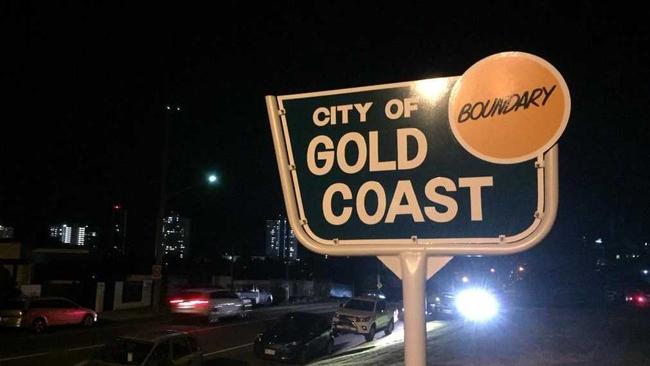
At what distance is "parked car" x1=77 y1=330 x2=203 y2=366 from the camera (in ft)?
41.8

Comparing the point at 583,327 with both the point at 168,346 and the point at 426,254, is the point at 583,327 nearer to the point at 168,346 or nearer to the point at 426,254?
the point at 168,346

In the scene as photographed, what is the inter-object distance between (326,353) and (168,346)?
27.1 feet

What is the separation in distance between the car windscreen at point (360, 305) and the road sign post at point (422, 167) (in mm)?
24553

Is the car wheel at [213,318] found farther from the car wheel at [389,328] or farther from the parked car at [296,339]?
the parked car at [296,339]

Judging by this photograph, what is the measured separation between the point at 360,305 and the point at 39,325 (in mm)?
12582

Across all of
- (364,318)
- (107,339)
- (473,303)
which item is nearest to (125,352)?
(107,339)

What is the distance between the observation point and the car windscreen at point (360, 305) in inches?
1047

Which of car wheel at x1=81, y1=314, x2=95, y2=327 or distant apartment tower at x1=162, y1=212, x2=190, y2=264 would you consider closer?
car wheel at x1=81, y1=314, x2=95, y2=327

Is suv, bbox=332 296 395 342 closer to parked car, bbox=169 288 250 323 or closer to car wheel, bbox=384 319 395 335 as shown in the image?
car wheel, bbox=384 319 395 335

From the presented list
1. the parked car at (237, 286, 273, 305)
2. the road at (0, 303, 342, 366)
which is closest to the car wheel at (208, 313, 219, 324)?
the road at (0, 303, 342, 366)

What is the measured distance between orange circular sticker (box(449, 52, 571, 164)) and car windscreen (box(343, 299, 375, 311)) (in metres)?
24.8

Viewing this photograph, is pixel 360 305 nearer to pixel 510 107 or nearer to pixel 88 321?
pixel 88 321

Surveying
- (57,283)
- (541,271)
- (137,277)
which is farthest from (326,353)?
(541,271)

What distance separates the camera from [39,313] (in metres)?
25.1
